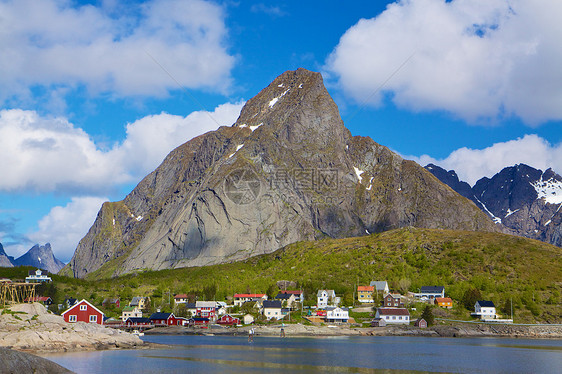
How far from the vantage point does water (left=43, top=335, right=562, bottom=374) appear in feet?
200

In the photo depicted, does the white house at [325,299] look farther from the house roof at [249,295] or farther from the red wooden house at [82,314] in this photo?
the red wooden house at [82,314]

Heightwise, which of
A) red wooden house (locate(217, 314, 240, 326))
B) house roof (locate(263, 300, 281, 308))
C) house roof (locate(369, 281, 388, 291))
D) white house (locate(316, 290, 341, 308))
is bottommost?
red wooden house (locate(217, 314, 240, 326))

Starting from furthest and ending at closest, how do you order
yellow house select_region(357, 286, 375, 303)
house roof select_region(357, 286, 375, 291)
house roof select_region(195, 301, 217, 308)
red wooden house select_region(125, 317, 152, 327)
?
house roof select_region(195, 301, 217, 308) < house roof select_region(357, 286, 375, 291) < yellow house select_region(357, 286, 375, 303) < red wooden house select_region(125, 317, 152, 327)

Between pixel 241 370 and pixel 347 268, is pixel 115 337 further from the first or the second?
pixel 347 268

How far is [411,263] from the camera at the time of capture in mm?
185625

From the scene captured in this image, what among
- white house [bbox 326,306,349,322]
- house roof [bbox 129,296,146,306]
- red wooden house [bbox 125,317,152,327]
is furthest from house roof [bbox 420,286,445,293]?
house roof [bbox 129,296,146,306]

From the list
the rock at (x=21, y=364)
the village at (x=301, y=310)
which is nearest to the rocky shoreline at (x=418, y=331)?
the village at (x=301, y=310)

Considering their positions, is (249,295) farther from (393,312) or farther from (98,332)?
(98,332)

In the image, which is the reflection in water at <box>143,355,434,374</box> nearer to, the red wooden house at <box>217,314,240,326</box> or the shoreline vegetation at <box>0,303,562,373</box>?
the shoreline vegetation at <box>0,303,562,373</box>

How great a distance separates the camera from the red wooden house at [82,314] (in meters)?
95.6

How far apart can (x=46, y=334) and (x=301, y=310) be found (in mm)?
86725

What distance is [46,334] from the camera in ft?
234

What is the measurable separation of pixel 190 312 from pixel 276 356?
84536 mm

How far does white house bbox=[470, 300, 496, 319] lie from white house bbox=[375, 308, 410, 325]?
17.9 meters
